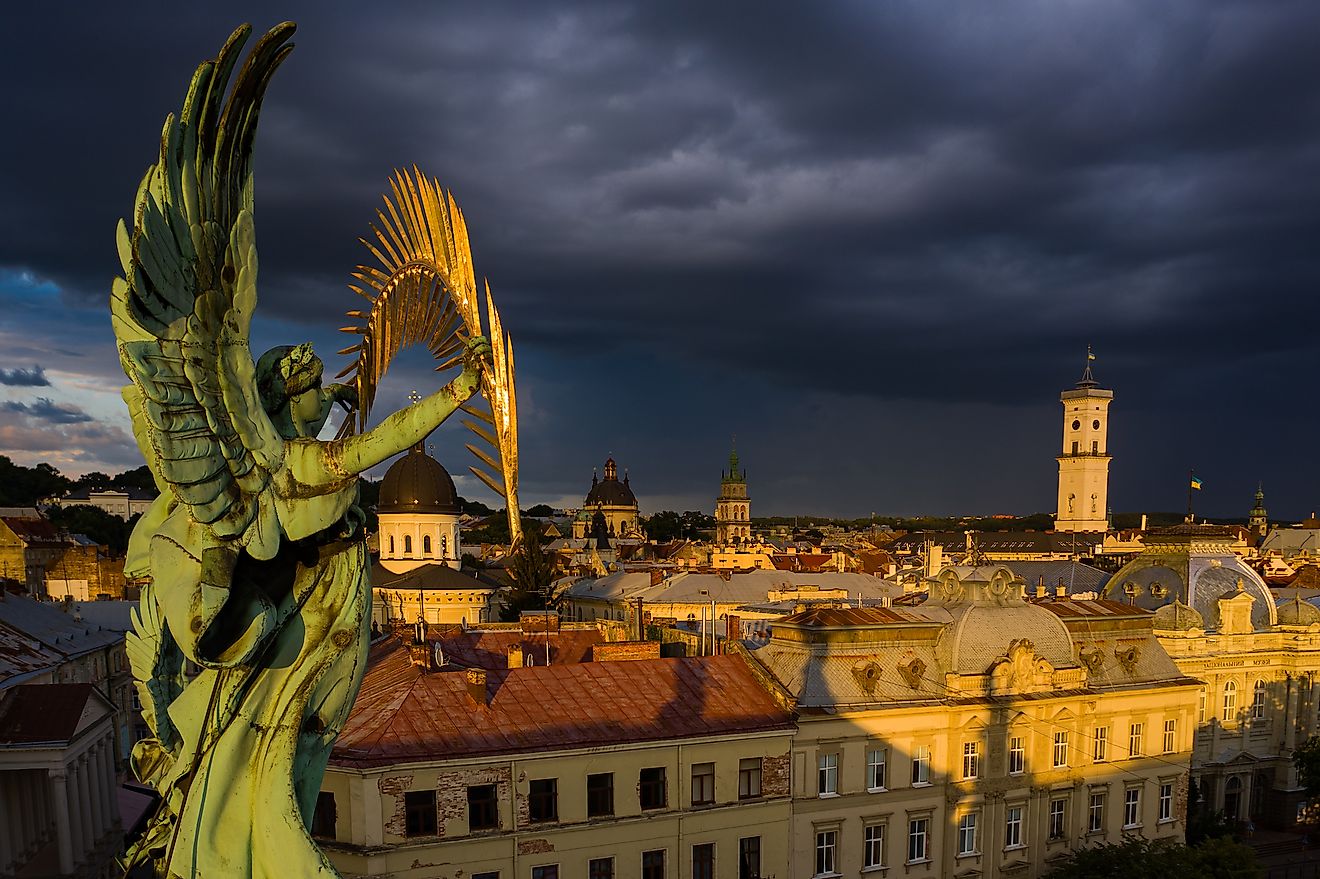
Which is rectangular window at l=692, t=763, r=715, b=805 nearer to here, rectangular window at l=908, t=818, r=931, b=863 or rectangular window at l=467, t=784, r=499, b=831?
rectangular window at l=467, t=784, r=499, b=831

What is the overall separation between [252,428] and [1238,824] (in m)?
57.5

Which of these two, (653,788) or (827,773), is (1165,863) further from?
(653,788)

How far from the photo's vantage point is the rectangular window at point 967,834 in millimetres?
36844

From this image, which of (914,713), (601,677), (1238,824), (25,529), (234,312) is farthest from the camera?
(25,529)

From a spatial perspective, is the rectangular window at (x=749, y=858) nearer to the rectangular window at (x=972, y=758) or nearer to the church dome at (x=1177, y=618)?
the rectangular window at (x=972, y=758)

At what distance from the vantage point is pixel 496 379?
907 cm

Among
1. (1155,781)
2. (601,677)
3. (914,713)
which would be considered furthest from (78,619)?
(1155,781)

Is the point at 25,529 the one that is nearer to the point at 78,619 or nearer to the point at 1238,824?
the point at 78,619

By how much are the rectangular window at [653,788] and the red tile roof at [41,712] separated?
67.2ft

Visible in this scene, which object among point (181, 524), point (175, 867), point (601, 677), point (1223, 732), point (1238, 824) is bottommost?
point (1238, 824)

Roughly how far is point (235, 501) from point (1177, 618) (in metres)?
52.6

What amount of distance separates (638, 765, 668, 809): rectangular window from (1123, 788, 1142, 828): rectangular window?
21.4m

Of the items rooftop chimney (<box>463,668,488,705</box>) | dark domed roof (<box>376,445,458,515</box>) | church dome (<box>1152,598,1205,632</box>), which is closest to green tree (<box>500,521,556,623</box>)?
dark domed roof (<box>376,445,458,515</box>)

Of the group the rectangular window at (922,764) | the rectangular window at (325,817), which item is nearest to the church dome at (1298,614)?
the rectangular window at (922,764)
